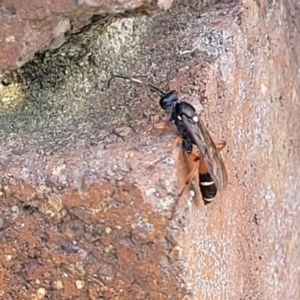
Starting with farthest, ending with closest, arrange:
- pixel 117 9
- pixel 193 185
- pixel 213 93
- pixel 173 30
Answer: pixel 173 30 < pixel 213 93 < pixel 193 185 < pixel 117 9

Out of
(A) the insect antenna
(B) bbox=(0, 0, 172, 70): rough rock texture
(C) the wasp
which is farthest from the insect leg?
(B) bbox=(0, 0, 172, 70): rough rock texture

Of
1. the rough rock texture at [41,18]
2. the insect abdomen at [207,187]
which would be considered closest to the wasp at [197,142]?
the insect abdomen at [207,187]

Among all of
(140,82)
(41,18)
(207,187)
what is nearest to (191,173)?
(207,187)

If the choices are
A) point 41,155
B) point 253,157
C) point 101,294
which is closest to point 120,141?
point 41,155

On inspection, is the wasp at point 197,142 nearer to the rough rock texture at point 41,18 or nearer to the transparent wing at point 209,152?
the transparent wing at point 209,152

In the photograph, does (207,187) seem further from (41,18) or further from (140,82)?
(41,18)

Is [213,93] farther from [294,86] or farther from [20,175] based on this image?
[294,86]
